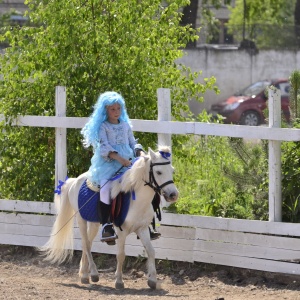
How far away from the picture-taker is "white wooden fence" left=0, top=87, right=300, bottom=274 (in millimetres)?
8508

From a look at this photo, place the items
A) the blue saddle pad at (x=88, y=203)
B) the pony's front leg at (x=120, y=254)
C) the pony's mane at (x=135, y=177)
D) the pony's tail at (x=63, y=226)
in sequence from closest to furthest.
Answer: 1. the pony's mane at (x=135, y=177)
2. the pony's front leg at (x=120, y=254)
3. the blue saddle pad at (x=88, y=203)
4. the pony's tail at (x=63, y=226)

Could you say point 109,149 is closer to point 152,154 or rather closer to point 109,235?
point 152,154

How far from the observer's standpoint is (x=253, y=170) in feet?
30.2

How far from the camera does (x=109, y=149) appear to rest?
28.4 ft

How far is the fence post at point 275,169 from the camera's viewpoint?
8562 mm

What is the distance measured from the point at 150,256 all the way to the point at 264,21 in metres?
30.5

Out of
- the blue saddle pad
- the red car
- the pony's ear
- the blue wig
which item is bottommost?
the blue saddle pad

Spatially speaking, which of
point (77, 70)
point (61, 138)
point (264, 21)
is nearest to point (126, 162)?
point (61, 138)

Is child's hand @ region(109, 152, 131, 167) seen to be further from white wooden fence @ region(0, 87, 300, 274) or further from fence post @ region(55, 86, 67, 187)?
fence post @ region(55, 86, 67, 187)

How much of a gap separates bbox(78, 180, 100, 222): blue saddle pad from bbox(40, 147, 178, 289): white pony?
10cm

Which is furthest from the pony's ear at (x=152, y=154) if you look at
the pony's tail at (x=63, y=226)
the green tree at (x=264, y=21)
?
the green tree at (x=264, y=21)

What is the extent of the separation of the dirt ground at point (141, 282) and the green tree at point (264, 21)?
2343 cm

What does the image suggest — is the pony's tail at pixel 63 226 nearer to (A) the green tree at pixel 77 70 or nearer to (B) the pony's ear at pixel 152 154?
(A) the green tree at pixel 77 70

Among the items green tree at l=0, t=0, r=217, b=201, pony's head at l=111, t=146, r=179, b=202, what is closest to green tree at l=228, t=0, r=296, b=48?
green tree at l=0, t=0, r=217, b=201
